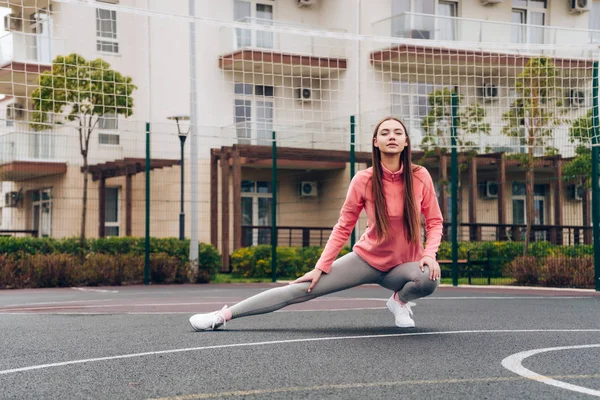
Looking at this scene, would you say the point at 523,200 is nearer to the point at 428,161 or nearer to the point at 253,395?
the point at 428,161

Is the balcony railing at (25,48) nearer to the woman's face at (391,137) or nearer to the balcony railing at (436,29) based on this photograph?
the balcony railing at (436,29)

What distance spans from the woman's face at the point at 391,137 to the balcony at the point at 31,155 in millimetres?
12997

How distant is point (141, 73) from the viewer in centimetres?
2575

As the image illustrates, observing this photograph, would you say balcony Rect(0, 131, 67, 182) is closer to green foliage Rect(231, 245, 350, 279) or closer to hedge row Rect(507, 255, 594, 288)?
green foliage Rect(231, 245, 350, 279)

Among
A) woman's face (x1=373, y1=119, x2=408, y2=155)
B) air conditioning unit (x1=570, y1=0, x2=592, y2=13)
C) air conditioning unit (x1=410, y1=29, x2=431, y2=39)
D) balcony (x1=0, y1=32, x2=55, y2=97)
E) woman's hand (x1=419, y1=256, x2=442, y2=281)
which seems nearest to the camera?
woman's hand (x1=419, y1=256, x2=442, y2=281)

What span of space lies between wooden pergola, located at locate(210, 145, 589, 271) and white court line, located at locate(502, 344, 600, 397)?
11.6m

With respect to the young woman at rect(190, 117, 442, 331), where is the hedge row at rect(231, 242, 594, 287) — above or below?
below

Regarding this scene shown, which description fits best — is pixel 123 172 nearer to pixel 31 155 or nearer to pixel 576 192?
pixel 31 155

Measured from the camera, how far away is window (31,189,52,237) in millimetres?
19703

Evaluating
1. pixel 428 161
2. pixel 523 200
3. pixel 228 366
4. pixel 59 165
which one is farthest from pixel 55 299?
pixel 428 161

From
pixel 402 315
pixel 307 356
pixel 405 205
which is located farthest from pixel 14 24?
pixel 307 356

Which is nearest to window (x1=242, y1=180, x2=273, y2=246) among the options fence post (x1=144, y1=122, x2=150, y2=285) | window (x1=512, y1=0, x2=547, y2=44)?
window (x1=512, y1=0, x2=547, y2=44)

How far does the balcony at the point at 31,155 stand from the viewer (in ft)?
61.5

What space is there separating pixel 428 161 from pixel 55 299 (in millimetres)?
16685
